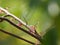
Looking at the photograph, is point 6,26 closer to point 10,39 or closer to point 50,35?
point 10,39

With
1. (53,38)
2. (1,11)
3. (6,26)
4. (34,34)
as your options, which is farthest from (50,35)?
(6,26)

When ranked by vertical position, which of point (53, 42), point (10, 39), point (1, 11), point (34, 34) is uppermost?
point (10, 39)

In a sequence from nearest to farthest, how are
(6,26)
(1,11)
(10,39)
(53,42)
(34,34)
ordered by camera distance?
(53,42), (34,34), (1,11), (6,26), (10,39)

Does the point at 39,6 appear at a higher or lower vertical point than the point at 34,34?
lower

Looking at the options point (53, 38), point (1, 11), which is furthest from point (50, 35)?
point (1, 11)

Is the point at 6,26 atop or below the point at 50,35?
atop

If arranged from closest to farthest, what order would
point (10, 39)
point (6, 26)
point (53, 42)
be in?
point (53, 42)
point (6, 26)
point (10, 39)

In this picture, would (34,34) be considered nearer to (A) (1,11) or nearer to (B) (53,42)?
(A) (1,11)

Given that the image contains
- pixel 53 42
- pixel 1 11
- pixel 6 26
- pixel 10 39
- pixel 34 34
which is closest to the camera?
pixel 53 42

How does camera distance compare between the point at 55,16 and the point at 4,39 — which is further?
the point at 4,39
